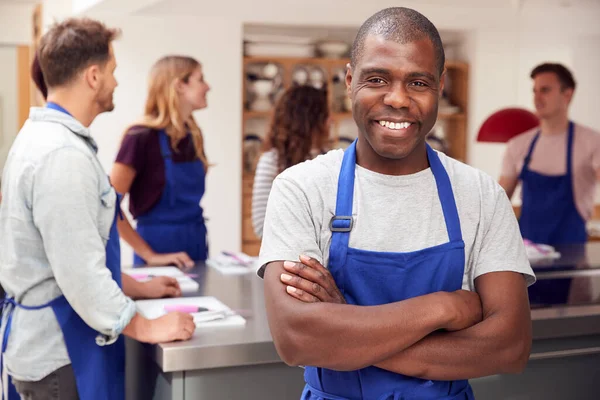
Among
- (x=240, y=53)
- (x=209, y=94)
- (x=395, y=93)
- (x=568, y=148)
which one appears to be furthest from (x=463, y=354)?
(x=240, y=53)

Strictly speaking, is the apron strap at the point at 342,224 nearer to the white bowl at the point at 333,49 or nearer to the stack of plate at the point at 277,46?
the stack of plate at the point at 277,46

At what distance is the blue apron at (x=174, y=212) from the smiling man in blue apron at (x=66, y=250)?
110cm

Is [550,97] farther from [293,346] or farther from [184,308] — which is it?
[293,346]

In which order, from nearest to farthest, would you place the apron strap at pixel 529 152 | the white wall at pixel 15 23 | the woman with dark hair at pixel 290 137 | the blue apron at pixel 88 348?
the blue apron at pixel 88 348, the woman with dark hair at pixel 290 137, the apron strap at pixel 529 152, the white wall at pixel 15 23

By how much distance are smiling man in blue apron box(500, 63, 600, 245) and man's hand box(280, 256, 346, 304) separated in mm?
2650

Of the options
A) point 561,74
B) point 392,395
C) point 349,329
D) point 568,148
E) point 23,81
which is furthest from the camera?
point 23,81

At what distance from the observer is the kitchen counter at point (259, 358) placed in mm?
1894

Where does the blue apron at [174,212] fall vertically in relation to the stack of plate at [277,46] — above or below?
below

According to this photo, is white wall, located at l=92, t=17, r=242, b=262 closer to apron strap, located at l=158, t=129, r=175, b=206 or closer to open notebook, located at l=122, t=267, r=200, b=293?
apron strap, located at l=158, t=129, r=175, b=206

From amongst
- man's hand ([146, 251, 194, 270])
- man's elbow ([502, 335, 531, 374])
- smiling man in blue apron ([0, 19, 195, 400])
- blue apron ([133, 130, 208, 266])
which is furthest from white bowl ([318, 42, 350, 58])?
man's elbow ([502, 335, 531, 374])

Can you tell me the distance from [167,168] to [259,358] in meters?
1.40

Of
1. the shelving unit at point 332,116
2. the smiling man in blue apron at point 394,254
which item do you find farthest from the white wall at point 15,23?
the smiling man in blue apron at point 394,254

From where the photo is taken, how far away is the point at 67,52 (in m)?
1.97

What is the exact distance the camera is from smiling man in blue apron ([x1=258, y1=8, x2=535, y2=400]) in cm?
126
